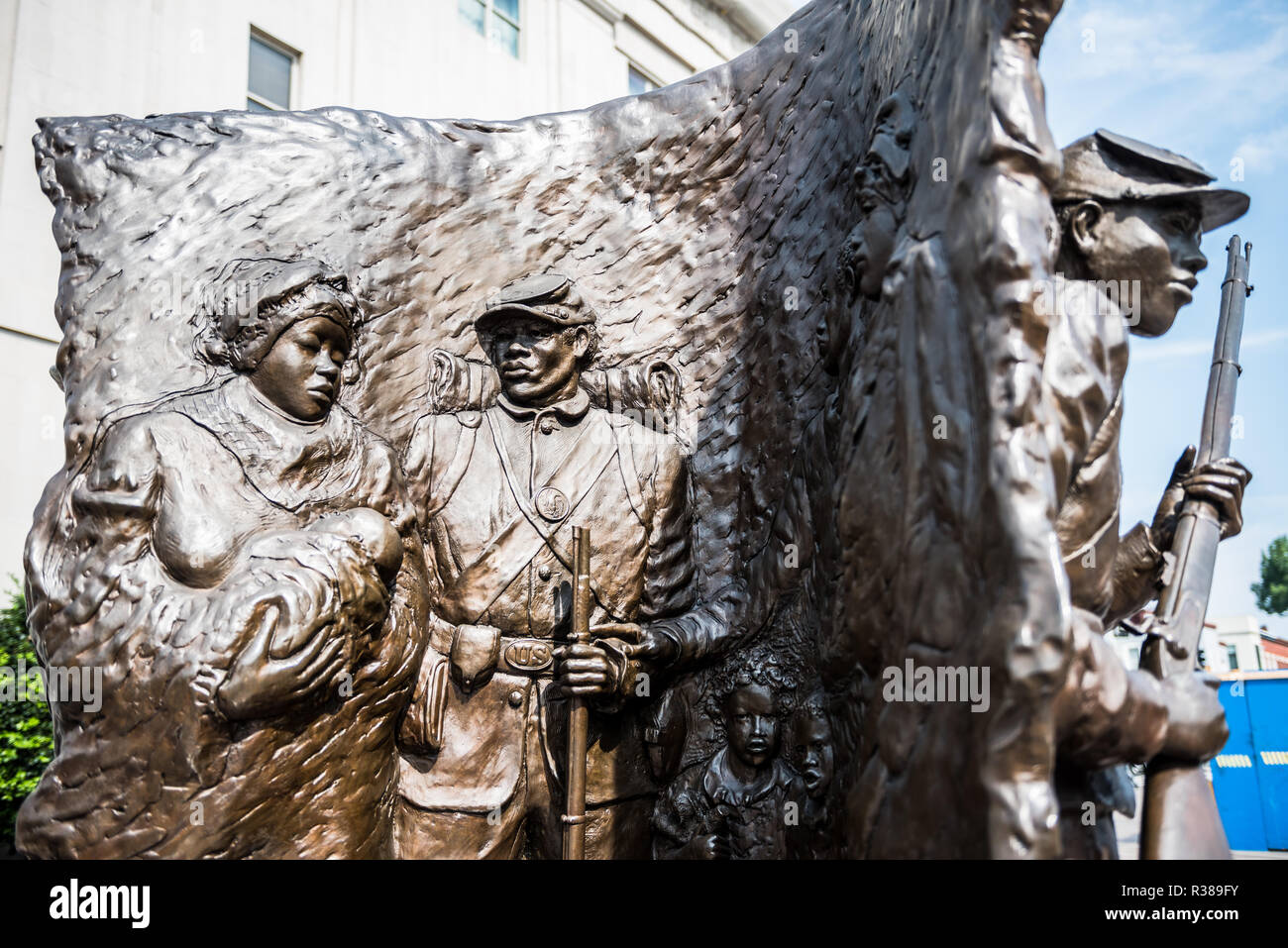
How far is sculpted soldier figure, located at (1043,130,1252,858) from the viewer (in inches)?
114

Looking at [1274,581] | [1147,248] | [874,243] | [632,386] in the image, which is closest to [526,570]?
[632,386]

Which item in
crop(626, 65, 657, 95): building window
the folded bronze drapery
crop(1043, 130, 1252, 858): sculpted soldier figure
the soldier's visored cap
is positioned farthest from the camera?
crop(626, 65, 657, 95): building window

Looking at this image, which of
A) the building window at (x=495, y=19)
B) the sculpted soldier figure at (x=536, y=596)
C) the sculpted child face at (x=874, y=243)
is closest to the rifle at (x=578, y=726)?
the sculpted soldier figure at (x=536, y=596)

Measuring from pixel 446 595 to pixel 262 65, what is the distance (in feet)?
33.1

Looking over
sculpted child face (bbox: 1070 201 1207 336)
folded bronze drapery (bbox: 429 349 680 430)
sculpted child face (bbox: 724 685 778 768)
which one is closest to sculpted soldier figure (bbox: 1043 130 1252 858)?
sculpted child face (bbox: 1070 201 1207 336)

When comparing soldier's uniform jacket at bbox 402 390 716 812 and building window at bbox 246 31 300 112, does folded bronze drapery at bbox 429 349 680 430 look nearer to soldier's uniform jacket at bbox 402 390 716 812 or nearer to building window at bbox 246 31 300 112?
soldier's uniform jacket at bbox 402 390 716 812

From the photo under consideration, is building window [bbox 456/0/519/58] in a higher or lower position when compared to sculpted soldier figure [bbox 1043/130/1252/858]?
higher

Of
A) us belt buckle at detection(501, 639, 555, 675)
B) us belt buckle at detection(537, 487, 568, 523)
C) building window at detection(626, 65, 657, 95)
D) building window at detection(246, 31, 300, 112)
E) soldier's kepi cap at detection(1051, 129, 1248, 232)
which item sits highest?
building window at detection(626, 65, 657, 95)

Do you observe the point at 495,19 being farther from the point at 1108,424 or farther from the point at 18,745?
the point at 1108,424

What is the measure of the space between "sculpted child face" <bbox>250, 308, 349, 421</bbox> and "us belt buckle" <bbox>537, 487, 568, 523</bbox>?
988 millimetres

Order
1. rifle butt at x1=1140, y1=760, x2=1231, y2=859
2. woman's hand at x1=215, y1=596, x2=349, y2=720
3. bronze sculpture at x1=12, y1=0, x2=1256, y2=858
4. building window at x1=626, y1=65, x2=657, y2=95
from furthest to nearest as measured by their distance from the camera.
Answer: building window at x1=626, y1=65, x2=657, y2=95 < woman's hand at x1=215, y1=596, x2=349, y2=720 < bronze sculpture at x1=12, y1=0, x2=1256, y2=858 < rifle butt at x1=1140, y1=760, x2=1231, y2=859

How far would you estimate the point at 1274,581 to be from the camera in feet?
109

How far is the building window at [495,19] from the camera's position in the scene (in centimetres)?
1417

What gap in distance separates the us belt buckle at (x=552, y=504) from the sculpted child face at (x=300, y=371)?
0.99 metres
